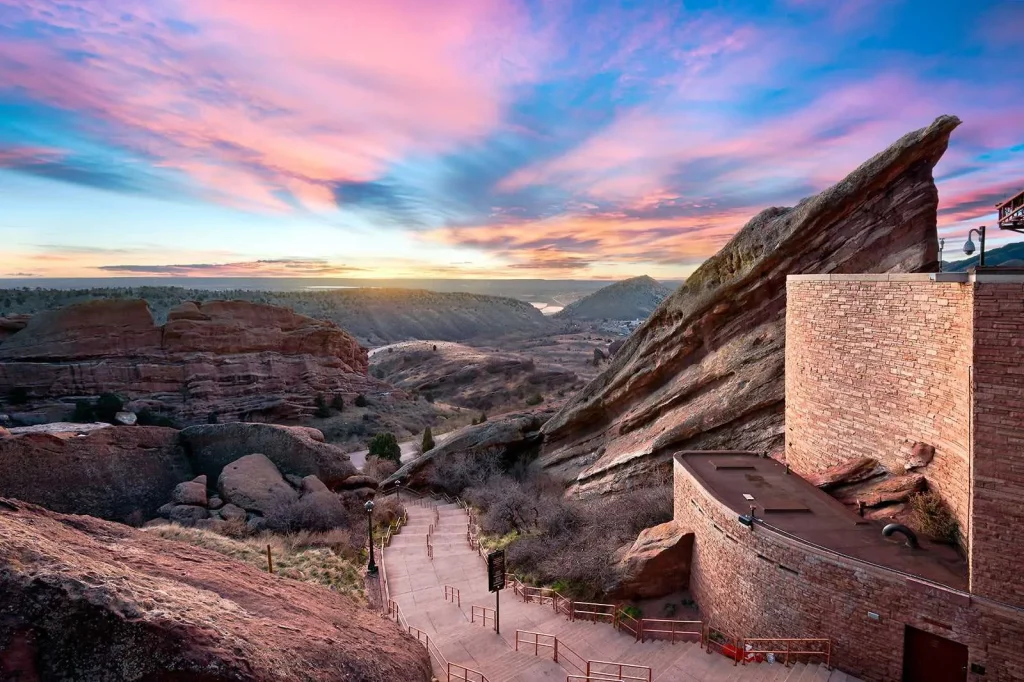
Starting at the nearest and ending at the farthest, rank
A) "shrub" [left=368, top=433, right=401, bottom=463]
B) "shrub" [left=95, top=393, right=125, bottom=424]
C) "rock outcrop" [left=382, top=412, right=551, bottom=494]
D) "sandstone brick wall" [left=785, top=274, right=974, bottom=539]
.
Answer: "sandstone brick wall" [left=785, top=274, right=974, bottom=539]
"rock outcrop" [left=382, top=412, right=551, bottom=494]
"shrub" [left=368, top=433, right=401, bottom=463]
"shrub" [left=95, top=393, right=125, bottom=424]

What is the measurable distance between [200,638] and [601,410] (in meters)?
20.1

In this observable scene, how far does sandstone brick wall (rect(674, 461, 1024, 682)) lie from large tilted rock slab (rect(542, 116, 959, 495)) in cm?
543

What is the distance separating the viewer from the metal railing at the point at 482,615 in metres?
13.5

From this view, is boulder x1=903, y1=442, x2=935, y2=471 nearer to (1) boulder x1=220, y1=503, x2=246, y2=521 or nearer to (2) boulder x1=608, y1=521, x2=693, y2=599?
(2) boulder x1=608, y1=521, x2=693, y2=599

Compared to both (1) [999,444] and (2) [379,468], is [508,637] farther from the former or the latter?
(2) [379,468]

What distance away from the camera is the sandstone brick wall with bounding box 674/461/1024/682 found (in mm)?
8055

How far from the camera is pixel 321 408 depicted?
140 feet

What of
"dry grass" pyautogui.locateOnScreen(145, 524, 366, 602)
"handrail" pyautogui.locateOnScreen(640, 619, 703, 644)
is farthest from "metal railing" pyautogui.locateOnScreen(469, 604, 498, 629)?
"handrail" pyautogui.locateOnScreen(640, 619, 703, 644)

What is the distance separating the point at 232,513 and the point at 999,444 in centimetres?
2042

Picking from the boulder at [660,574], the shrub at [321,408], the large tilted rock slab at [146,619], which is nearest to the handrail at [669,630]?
the boulder at [660,574]

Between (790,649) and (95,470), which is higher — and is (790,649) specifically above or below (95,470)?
below

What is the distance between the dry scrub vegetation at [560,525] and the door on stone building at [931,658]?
629cm

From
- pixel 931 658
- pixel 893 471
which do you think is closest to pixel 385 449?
pixel 893 471

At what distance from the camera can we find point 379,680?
683 cm
